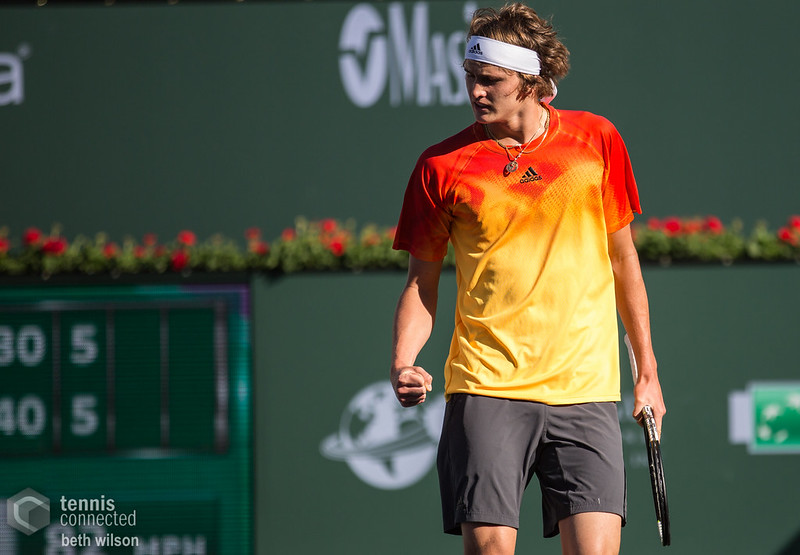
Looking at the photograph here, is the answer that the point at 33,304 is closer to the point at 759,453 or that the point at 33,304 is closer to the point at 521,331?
the point at 521,331

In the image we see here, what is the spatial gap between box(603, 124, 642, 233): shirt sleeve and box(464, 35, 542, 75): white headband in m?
0.27

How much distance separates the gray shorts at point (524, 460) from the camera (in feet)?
7.47

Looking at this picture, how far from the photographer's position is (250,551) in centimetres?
476

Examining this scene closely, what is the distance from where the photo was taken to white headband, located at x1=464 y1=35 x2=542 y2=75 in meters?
2.40

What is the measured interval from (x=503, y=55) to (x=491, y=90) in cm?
9

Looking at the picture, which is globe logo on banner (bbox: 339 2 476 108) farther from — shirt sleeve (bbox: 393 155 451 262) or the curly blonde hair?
shirt sleeve (bbox: 393 155 451 262)

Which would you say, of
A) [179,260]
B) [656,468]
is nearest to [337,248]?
[179,260]

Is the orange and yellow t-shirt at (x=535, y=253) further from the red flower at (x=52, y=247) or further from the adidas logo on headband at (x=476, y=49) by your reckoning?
the red flower at (x=52, y=247)

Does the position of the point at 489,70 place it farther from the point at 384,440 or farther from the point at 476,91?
the point at 384,440

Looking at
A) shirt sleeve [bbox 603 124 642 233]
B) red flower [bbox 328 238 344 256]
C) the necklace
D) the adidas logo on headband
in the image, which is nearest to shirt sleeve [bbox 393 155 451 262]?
the necklace

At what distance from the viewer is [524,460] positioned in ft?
7.67

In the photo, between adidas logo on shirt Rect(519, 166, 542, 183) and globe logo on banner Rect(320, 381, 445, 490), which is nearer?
adidas logo on shirt Rect(519, 166, 542, 183)

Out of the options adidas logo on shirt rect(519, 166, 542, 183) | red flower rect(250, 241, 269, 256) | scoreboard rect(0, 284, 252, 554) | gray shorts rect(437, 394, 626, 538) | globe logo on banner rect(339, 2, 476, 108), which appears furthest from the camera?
globe logo on banner rect(339, 2, 476, 108)

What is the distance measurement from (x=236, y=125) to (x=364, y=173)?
3.62 ft
